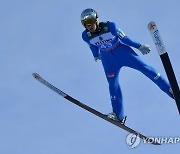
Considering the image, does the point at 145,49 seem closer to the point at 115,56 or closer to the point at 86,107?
the point at 115,56

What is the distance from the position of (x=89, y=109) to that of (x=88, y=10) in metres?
2.75

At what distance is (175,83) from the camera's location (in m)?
14.0

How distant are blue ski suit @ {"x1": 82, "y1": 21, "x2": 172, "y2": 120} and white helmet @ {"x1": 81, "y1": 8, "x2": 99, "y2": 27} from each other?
0.35 meters

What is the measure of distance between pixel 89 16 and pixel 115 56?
1.29 meters

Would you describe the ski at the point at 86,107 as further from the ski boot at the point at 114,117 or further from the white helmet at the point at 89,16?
the white helmet at the point at 89,16

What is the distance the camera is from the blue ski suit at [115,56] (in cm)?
1491

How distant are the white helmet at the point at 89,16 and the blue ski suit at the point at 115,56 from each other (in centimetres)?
35

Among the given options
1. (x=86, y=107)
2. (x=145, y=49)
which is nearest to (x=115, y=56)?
(x=145, y=49)

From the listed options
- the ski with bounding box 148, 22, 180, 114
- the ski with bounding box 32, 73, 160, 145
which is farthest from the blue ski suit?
the ski with bounding box 148, 22, 180, 114

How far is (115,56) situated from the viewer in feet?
50.0

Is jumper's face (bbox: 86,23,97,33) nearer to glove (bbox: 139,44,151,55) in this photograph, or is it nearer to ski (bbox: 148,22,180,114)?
glove (bbox: 139,44,151,55)

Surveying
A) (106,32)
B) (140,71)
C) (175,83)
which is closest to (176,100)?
(175,83)

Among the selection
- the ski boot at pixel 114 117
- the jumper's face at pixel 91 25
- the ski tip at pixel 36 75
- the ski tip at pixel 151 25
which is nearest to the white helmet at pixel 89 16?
the jumper's face at pixel 91 25

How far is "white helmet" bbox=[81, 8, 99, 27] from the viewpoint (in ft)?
47.9
